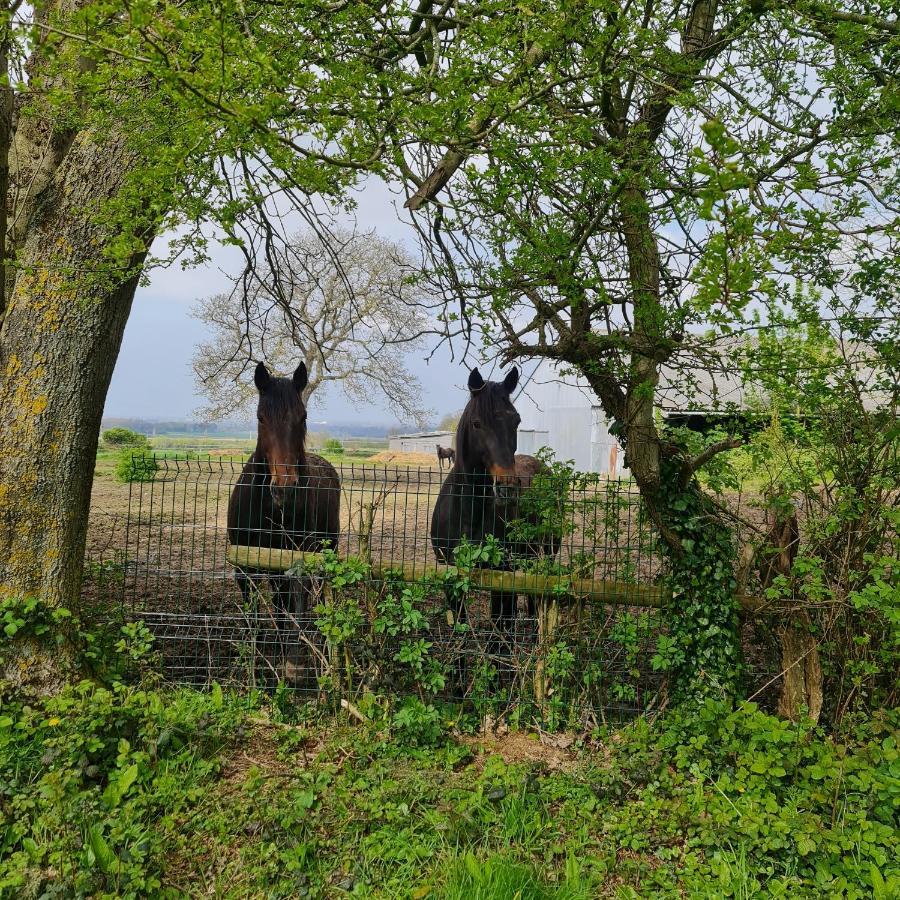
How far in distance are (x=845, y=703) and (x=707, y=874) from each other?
1214mm

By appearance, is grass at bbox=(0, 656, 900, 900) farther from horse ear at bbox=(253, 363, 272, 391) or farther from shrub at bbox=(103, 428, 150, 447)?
shrub at bbox=(103, 428, 150, 447)

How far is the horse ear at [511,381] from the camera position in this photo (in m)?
5.20

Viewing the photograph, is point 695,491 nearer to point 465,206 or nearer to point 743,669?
point 743,669

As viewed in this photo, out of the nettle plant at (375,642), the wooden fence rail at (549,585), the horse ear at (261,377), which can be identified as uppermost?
the horse ear at (261,377)

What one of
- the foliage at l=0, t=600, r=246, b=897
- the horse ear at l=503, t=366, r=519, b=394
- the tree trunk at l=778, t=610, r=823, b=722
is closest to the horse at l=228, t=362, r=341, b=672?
the foliage at l=0, t=600, r=246, b=897

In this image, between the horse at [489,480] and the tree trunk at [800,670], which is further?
the horse at [489,480]

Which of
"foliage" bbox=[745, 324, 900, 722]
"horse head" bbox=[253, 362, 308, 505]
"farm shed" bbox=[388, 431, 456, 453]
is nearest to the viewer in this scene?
"foliage" bbox=[745, 324, 900, 722]

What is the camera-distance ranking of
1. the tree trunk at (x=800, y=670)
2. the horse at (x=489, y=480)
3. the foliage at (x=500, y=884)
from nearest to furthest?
1. the foliage at (x=500, y=884)
2. the tree trunk at (x=800, y=670)
3. the horse at (x=489, y=480)

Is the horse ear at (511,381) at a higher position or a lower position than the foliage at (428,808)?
higher

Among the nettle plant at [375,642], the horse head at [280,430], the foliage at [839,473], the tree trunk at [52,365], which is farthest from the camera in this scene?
the horse head at [280,430]

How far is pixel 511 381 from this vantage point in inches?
207

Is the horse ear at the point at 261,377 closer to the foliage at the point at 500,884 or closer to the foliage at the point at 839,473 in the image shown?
the foliage at the point at 839,473

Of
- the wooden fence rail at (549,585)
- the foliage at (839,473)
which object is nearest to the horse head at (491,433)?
the wooden fence rail at (549,585)

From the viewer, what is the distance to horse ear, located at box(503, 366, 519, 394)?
5.20 metres
